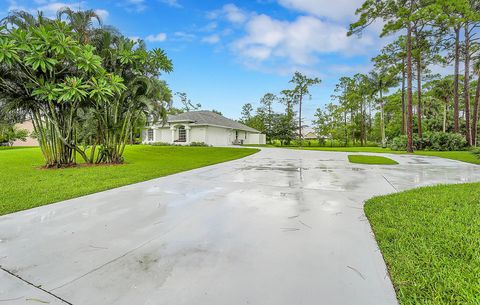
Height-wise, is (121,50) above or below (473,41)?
below

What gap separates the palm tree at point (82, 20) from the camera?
328 inches

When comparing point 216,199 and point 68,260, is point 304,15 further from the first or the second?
point 68,260

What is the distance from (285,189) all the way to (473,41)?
75.0 ft

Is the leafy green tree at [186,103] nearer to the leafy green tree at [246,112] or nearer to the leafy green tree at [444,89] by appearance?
the leafy green tree at [246,112]

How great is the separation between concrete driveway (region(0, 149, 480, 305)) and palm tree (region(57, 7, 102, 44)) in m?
7.20

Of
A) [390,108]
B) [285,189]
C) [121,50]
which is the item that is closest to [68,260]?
[285,189]

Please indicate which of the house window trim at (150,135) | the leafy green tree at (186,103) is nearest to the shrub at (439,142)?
the house window trim at (150,135)

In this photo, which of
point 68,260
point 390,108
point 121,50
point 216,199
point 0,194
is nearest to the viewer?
point 68,260

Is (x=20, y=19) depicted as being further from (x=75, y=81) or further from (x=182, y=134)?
(x=182, y=134)

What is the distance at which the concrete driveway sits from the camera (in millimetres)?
1735

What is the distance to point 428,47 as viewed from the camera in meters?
18.3

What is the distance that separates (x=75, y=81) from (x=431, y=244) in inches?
333

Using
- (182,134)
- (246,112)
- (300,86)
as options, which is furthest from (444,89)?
(246,112)

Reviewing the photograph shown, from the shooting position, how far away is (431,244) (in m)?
2.43
